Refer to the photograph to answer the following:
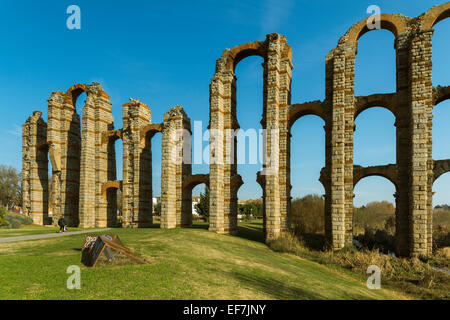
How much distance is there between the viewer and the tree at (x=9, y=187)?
155 feet

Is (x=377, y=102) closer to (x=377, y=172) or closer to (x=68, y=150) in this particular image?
(x=377, y=172)

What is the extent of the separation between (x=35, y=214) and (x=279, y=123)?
27763 millimetres

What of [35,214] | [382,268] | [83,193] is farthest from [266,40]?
[35,214]

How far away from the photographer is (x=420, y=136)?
16391 millimetres

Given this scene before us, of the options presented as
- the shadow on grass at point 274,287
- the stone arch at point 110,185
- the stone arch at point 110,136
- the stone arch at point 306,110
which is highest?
the stone arch at point 306,110

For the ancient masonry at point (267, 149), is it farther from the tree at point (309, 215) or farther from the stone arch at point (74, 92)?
the tree at point (309, 215)

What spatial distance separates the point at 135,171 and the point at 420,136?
22.1 m

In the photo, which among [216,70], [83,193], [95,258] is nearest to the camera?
[95,258]

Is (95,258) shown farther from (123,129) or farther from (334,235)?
(123,129)

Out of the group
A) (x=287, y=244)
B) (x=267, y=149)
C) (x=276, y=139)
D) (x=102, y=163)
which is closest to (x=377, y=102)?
(x=276, y=139)

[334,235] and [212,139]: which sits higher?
[212,139]

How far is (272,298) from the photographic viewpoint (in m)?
7.21

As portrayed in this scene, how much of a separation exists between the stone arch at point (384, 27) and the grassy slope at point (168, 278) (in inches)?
630

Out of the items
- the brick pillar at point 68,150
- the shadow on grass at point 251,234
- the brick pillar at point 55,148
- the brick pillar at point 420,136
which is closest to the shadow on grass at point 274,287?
the shadow on grass at point 251,234
